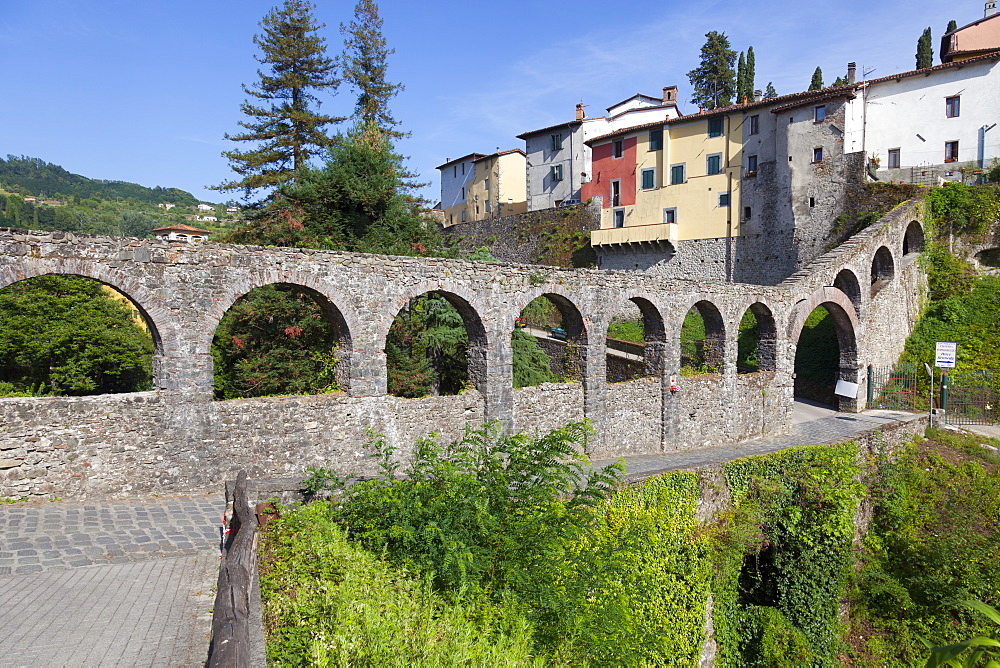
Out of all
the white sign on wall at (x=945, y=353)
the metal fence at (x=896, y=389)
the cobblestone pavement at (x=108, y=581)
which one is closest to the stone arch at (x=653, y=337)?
the white sign on wall at (x=945, y=353)

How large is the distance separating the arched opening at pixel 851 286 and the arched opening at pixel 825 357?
0.94 m

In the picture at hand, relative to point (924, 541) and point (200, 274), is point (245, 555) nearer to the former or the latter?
point (200, 274)

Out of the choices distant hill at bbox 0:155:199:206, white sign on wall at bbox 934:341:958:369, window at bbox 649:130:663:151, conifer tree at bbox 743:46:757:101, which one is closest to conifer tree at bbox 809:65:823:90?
conifer tree at bbox 743:46:757:101

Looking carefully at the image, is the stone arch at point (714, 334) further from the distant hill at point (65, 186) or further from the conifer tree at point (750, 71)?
the distant hill at point (65, 186)

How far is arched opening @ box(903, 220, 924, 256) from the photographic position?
2652cm

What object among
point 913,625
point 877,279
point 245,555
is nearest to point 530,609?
point 245,555

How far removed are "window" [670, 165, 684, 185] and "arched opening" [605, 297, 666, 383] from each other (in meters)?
7.77

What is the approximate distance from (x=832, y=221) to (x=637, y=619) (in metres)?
26.7

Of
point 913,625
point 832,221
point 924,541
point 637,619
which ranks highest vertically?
point 832,221

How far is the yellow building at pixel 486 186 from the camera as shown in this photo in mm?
47281

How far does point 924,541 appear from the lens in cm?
1449

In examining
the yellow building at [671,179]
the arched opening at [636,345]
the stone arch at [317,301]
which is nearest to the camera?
the stone arch at [317,301]

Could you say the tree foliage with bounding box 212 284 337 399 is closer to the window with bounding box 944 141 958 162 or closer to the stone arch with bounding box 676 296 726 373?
the stone arch with bounding box 676 296 726 373

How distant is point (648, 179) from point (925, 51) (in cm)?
2996
